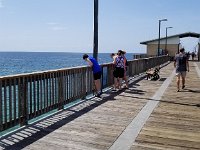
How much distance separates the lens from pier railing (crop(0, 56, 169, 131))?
6.46 meters

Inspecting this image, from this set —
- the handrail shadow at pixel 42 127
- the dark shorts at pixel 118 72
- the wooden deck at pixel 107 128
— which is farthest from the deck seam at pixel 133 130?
the dark shorts at pixel 118 72

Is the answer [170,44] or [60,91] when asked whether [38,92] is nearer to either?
[60,91]

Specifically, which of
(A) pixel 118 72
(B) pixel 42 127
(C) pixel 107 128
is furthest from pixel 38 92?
(A) pixel 118 72

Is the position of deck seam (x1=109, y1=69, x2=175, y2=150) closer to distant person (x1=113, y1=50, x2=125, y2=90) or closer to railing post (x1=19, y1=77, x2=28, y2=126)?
railing post (x1=19, y1=77, x2=28, y2=126)

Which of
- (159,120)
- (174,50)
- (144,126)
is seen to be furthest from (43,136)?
(174,50)

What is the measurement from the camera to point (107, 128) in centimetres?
709

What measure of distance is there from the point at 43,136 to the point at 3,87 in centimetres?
125

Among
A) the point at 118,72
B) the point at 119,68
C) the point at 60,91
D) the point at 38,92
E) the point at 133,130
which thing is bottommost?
the point at 133,130

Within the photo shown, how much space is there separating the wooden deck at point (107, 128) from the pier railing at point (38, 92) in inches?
10.5

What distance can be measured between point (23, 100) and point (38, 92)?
67cm

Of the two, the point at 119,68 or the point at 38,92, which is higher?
the point at 119,68

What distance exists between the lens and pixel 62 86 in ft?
29.2

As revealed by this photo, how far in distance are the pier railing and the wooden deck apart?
10.5 inches

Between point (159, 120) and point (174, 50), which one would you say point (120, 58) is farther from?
point (174, 50)
